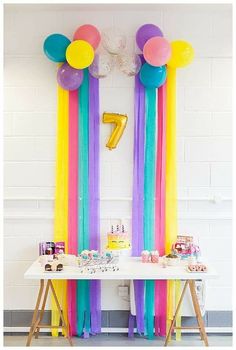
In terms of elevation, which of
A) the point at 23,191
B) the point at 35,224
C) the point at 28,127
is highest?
the point at 28,127

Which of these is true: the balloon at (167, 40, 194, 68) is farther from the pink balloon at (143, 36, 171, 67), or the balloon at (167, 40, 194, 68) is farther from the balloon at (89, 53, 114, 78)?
the balloon at (89, 53, 114, 78)

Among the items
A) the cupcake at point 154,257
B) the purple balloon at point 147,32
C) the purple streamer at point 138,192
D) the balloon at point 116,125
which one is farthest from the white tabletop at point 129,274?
the purple balloon at point 147,32

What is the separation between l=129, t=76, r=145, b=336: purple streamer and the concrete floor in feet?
0.36

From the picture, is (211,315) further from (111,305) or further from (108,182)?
(108,182)

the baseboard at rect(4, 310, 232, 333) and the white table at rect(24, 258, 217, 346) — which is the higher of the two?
the white table at rect(24, 258, 217, 346)

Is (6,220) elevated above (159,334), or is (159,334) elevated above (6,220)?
(6,220)

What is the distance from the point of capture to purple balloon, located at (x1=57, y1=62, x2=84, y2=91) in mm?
3590

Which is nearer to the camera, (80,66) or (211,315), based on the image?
(80,66)

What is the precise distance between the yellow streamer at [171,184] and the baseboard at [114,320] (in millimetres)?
254

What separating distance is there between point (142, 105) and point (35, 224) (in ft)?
4.07

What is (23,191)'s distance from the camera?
149 inches

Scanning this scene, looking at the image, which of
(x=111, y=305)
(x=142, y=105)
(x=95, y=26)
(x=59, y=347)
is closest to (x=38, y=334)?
(x=59, y=347)

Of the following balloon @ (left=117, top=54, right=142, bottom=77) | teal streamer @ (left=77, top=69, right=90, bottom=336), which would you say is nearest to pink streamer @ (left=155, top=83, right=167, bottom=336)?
balloon @ (left=117, top=54, right=142, bottom=77)

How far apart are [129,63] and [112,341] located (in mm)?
2096
